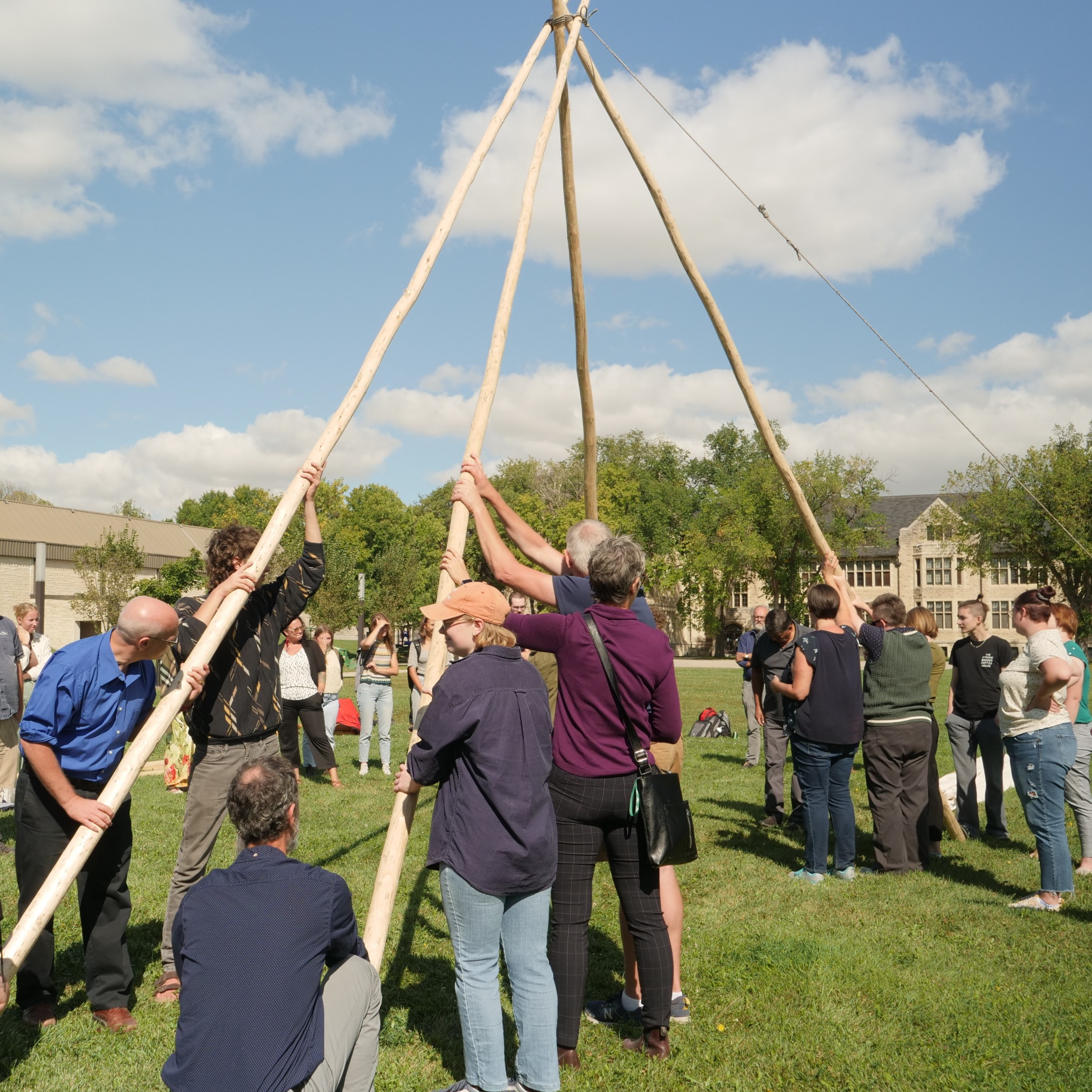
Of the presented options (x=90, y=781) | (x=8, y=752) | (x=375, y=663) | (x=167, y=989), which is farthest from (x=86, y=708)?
(x=375, y=663)

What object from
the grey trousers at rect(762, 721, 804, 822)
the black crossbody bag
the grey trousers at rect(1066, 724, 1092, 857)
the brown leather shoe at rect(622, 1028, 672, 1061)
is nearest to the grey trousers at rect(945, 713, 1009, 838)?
the grey trousers at rect(1066, 724, 1092, 857)

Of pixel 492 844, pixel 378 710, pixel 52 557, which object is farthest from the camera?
pixel 52 557

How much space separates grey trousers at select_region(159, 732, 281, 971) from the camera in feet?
15.0

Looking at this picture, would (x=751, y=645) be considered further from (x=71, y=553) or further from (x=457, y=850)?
(x=71, y=553)

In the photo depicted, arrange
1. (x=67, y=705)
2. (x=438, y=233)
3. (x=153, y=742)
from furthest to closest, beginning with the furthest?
1. (x=438, y=233)
2. (x=67, y=705)
3. (x=153, y=742)

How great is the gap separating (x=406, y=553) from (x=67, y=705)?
4121 centimetres

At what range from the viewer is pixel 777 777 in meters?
9.10

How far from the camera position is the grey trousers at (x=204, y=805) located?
4.57 meters

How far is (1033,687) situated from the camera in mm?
6207

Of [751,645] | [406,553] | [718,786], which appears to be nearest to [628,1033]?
[718,786]

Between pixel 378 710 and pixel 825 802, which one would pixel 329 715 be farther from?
pixel 825 802

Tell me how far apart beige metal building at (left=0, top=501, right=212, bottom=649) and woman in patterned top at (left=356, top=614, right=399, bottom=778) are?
3213 cm

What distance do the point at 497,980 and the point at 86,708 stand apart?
2304mm

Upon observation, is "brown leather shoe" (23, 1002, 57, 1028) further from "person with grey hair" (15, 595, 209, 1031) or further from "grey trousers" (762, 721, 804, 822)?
"grey trousers" (762, 721, 804, 822)
